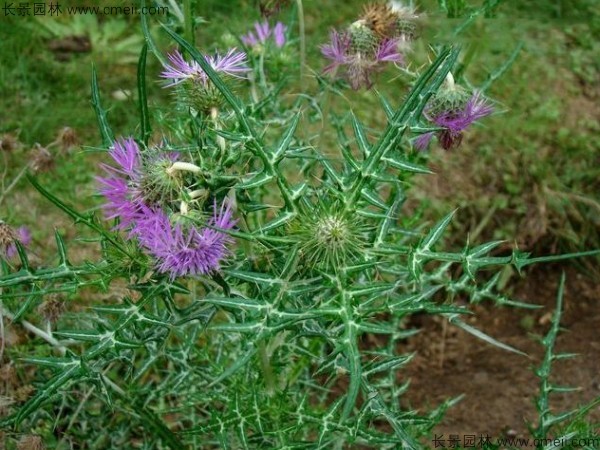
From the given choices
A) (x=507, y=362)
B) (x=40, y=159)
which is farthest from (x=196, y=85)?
(x=507, y=362)

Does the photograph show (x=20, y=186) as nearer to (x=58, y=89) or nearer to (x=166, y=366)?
(x=58, y=89)

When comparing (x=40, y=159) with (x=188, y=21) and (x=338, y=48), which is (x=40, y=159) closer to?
(x=188, y=21)

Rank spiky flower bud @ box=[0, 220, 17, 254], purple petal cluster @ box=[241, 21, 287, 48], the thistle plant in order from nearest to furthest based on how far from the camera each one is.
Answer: the thistle plant < spiky flower bud @ box=[0, 220, 17, 254] < purple petal cluster @ box=[241, 21, 287, 48]

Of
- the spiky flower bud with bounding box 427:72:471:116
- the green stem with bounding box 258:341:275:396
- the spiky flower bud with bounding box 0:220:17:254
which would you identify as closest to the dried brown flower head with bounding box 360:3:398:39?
the spiky flower bud with bounding box 427:72:471:116

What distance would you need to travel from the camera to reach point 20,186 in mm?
2648

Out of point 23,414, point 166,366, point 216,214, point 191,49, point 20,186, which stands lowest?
point 166,366

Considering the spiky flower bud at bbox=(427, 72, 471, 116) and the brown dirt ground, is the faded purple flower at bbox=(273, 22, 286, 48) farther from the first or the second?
the brown dirt ground

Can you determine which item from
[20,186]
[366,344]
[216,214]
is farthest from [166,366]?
[216,214]

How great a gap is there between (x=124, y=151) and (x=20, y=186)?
57.3 inches

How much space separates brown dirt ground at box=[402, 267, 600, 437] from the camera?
2.35 meters

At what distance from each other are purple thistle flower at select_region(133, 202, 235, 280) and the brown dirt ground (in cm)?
122

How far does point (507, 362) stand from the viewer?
2549 millimetres

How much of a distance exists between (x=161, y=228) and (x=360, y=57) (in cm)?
67

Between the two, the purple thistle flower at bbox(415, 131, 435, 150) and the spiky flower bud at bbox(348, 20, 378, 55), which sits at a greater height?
the spiky flower bud at bbox(348, 20, 378, 55)
